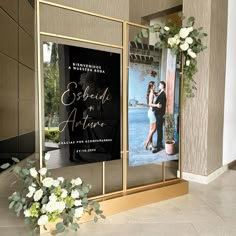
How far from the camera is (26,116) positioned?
563 centimetres

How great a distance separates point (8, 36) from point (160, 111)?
3.24 m

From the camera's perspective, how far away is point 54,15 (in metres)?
4.57

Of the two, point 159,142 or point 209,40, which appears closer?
point 159,142

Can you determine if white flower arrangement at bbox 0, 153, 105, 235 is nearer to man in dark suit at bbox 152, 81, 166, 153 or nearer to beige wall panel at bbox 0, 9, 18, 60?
man in dark suit at bbox 152, 81, 166, 153

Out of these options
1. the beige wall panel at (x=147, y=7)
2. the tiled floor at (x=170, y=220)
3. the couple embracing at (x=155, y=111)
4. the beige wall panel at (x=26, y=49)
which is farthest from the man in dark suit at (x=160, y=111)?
the beige wall panel at (x=26, y=49)

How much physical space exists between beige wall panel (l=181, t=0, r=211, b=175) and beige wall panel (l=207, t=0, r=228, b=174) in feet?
0.34

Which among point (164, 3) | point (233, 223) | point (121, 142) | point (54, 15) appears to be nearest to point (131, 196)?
point (121, 142)

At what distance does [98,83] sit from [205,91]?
6.19 ft

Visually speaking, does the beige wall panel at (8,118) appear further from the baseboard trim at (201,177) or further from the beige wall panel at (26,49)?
the baseboard trim at (201,177)

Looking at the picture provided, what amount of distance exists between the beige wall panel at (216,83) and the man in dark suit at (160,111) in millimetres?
1101

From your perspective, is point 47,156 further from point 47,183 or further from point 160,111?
point 160,111

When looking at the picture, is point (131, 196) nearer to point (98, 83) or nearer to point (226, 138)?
point (98, 83)

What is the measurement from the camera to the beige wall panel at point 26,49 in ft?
17.5

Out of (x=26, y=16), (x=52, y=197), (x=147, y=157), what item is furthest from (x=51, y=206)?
(x=26, y=16)
